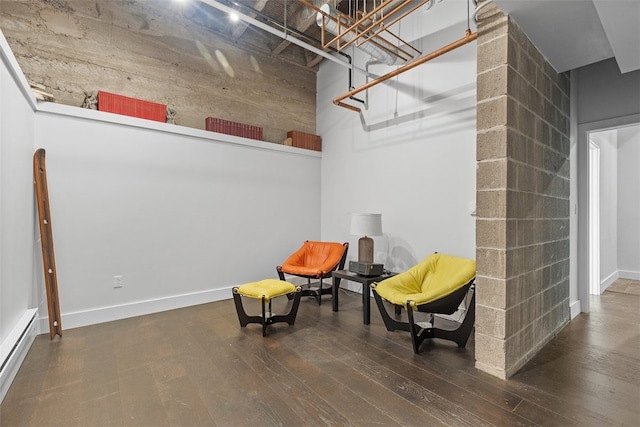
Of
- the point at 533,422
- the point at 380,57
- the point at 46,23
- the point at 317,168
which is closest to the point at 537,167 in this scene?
the point at 533,422

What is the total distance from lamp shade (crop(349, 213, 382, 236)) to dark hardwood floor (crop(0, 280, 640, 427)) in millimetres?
1044

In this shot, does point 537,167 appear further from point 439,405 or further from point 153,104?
point 153,104

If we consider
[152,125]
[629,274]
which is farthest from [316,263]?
[629,274]

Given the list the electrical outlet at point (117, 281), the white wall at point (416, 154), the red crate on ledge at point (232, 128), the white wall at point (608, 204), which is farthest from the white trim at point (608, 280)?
the electrical outlet at point (117, 281)

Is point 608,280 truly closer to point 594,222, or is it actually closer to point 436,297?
point 594,222

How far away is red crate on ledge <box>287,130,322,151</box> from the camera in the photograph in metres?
5.03

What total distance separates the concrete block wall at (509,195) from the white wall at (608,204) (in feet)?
9.66

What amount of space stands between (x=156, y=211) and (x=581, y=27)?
4322 mm

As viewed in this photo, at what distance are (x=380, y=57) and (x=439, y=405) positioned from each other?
359cm

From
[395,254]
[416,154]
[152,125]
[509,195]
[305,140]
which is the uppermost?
[305,140]

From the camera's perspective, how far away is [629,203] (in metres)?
5.42

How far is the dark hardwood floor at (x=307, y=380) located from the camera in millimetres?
1768

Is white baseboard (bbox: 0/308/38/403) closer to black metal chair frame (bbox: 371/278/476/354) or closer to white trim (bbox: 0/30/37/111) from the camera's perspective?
white trim (bbox: 0/30/37/111)

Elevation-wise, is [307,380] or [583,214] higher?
[583,214]
